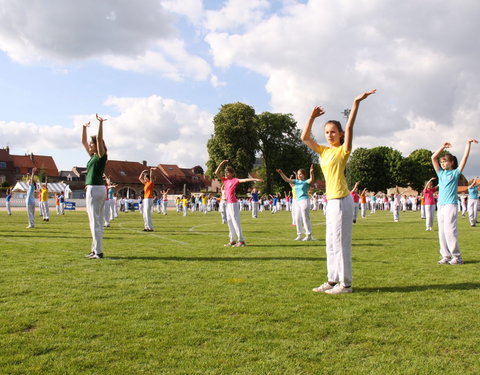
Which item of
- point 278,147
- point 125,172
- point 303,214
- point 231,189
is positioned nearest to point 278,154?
point 278,147

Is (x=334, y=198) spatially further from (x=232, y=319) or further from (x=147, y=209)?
(x=147, y=209)

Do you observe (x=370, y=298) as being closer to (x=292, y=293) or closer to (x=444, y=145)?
(x=292, y=293)

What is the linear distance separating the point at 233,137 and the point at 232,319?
6739cm

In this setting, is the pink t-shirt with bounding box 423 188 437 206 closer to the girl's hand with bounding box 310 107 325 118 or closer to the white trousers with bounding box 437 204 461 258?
the white trousers with bounding box 437 204 461 258

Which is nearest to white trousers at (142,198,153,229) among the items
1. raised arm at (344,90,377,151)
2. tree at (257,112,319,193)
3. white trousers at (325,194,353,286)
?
Result: white trousers at (325,194,353,286)

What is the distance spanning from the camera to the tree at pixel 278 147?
78.0m

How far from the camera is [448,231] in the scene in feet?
30.9

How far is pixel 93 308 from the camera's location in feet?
17.6

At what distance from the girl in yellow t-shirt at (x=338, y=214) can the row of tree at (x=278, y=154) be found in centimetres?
6201

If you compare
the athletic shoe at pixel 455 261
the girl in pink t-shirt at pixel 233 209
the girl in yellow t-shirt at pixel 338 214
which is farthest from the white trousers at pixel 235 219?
the girl in yellow t-shirt at pixel 338 214

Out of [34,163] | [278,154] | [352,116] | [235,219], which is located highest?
[34,163]

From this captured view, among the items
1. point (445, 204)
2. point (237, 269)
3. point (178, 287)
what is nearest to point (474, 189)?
point (445, 204)

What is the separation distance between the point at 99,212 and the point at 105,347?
5.95m

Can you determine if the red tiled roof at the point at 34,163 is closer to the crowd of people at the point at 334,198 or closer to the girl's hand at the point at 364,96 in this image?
the crowd of people at the point at 334,198
